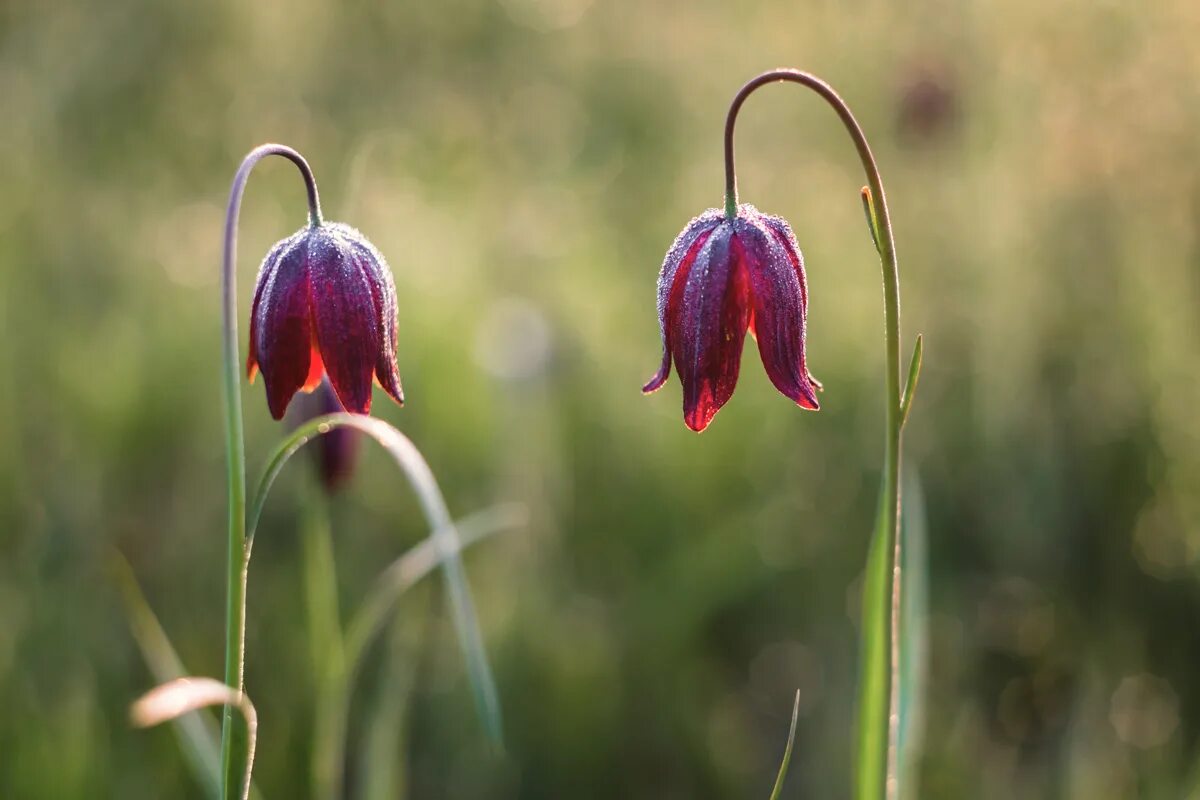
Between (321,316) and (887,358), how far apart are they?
1.62ft

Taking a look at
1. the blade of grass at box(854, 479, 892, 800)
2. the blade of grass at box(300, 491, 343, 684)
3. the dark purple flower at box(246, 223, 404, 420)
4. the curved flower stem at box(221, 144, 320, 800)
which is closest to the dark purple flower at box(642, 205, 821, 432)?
the blade of grass at box(854, 479, 892, 800)

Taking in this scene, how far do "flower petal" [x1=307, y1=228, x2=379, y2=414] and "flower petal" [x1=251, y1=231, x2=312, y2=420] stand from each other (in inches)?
0.4

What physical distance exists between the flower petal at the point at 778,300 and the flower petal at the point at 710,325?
0.5 inches

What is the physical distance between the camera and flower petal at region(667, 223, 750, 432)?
1.09 metres

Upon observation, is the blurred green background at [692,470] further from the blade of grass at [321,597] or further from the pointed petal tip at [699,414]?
the pointed petal tip at [699,414]

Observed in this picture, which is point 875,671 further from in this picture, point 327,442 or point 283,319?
point 327,442

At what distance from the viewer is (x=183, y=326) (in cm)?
363

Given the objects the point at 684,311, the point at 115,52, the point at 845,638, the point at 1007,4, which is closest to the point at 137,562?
the point at 845,638

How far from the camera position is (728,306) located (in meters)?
1.10

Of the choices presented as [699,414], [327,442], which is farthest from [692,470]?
[699,414]

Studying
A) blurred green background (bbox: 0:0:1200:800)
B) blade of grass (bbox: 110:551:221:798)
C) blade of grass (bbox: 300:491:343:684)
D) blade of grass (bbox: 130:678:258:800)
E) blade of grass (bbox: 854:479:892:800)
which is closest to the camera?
blade of grass (bbox: 130:678:258:800)

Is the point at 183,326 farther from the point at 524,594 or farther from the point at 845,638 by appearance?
the point at 845,638

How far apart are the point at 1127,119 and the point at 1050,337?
0.58m

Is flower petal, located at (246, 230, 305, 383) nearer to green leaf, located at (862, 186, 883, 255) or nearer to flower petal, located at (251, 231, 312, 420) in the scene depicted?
flower petal, located at (251, 231, 312, 420)
